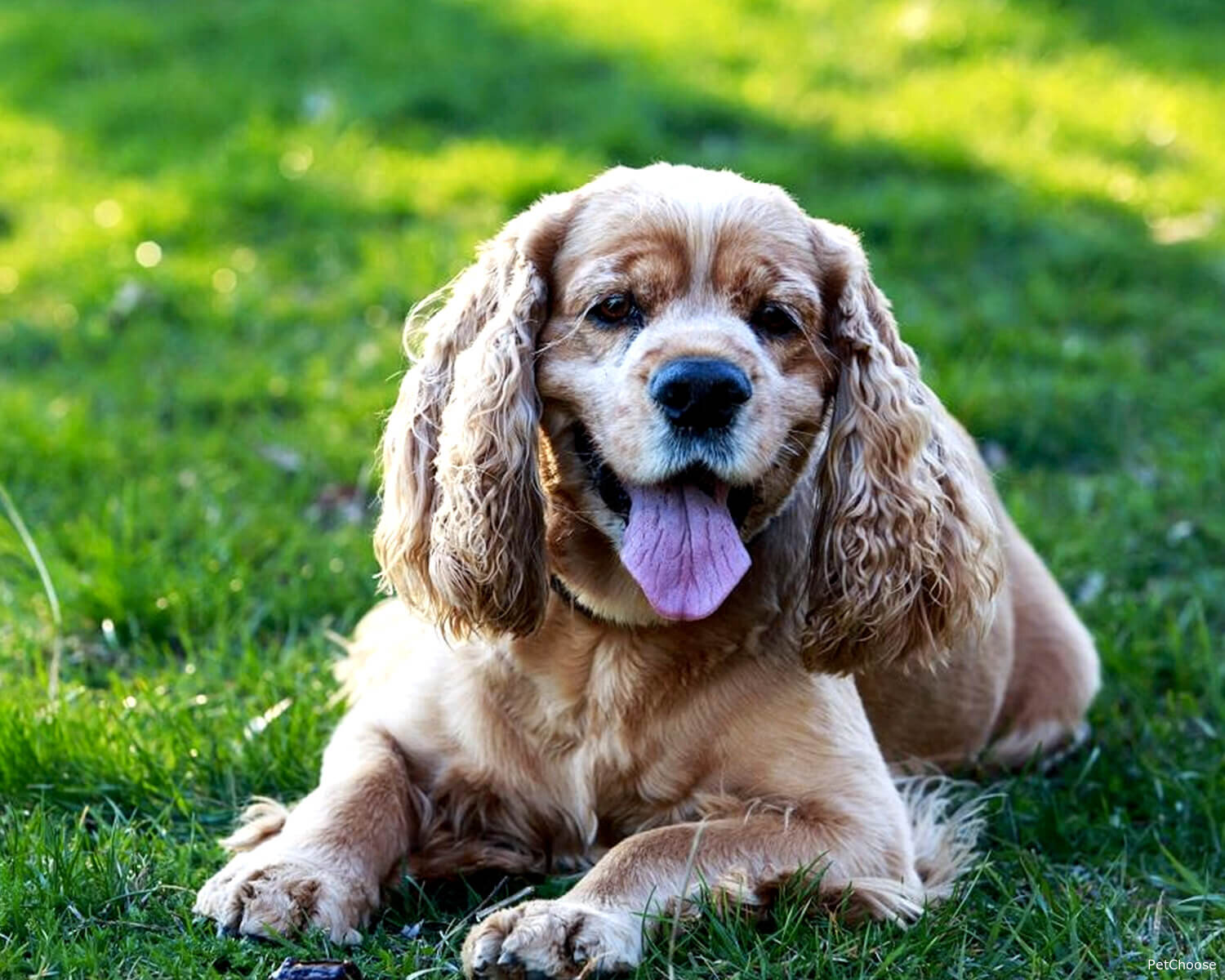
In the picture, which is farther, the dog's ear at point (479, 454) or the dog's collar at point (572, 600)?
the dog's collar at point (572, 600)

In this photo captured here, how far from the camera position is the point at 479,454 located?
150 inches

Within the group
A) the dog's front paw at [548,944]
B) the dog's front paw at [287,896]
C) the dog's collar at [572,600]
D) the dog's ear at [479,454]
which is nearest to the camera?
the dog's front paw at [548,944]

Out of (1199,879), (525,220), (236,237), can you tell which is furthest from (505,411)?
(236,237)

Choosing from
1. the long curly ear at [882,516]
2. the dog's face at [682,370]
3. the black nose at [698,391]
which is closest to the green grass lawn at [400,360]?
the long curly ear at [882,516]

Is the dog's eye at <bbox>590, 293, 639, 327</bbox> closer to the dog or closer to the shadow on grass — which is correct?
the dog

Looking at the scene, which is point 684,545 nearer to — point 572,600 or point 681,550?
point 681,550

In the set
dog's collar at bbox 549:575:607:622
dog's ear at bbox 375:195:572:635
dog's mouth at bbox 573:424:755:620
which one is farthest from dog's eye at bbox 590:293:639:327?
dog's collar at bbox 549:575:607:622

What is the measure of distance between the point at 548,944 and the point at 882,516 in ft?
3.79

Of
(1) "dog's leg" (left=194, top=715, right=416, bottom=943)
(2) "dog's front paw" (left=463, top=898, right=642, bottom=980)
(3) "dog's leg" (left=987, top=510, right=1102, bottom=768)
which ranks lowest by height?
(3) "dog's leg" (left=987, top=510, right=1102, bottom=768)

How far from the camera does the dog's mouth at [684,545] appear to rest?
12.1ft

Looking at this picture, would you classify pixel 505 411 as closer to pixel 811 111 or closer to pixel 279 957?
pixel 279 957

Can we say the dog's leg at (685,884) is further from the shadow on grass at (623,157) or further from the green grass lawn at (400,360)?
the shadow on grass at (623,157)

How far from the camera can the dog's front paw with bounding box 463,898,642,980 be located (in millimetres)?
3311

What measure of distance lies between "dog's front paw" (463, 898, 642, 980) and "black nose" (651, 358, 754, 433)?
946 millimetres
